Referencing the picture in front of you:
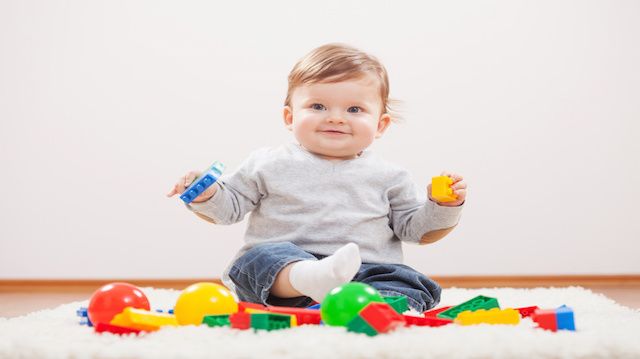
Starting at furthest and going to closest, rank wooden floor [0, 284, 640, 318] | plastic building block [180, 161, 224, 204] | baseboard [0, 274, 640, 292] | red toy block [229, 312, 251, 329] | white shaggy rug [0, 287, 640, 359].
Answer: baseboard [0, 274, 640, 292]
wooden floor [0, 284, 640, 318]
plastic building block [180, 161, 224, 204]
red toy block [229, 312, 251, 329]
white shaggy rug [0, 287, 640, 359]

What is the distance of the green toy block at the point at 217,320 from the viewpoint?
2.60 feet

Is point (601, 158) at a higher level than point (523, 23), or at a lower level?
lower

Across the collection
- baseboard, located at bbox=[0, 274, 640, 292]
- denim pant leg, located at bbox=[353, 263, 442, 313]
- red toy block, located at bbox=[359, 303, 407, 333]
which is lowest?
baseboard, located at bbox=[0, 274, 640, 292]

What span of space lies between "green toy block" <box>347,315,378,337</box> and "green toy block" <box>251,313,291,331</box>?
8 centimetres

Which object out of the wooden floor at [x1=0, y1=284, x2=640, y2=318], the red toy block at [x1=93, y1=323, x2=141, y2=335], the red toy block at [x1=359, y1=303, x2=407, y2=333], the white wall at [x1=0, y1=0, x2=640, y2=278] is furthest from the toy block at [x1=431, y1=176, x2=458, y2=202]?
the white wall at [x1=0, y1=0, x2=640, y2=278]

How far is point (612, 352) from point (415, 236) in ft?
1.78

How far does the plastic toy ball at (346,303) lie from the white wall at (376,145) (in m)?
1.22

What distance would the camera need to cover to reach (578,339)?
70 cm

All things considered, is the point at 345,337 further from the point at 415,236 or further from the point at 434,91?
the point at 434,91

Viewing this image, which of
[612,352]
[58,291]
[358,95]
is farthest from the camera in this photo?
[58,291]

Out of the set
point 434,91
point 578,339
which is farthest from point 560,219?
point 578,339

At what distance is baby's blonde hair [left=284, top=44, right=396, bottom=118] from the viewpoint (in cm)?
117

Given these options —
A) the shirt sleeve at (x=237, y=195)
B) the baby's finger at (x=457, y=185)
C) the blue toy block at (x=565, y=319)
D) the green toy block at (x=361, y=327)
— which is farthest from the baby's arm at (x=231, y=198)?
the blue toy block at (x=565, y=319)

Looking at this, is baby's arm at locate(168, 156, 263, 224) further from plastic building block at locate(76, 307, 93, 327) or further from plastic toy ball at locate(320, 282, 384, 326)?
plastic toy ball at locate(320, 282, 384, 326)
